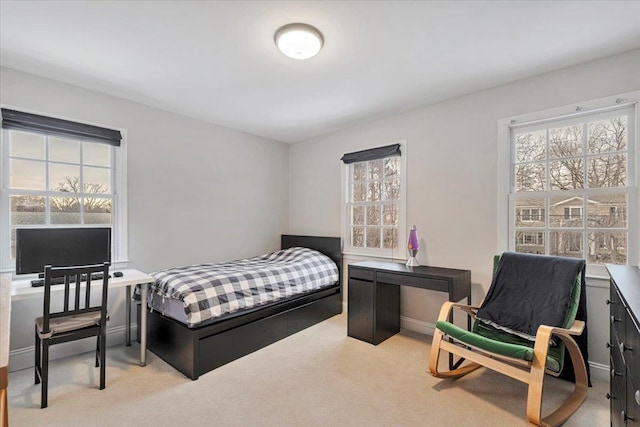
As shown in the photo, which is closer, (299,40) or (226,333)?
(299,40)

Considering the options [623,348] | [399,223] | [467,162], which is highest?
[467,162]

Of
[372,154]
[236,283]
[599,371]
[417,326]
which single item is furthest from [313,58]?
[599,371]

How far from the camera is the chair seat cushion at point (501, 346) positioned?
1823 millimetres

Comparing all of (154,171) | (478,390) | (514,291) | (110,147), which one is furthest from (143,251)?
(514,291)

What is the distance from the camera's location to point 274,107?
3340 millimetres

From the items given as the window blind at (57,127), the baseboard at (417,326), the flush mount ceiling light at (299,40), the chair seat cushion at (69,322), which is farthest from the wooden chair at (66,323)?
the baseboard at (417,326)

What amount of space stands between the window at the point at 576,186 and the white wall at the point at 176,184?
3074 millimetres

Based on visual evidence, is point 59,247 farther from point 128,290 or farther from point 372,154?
point 372,154

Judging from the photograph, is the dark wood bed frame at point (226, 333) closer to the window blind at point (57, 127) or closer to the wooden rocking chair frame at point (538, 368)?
the wooden rocking chair frame at point (538, 368)

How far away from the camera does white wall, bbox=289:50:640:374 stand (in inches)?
92.9

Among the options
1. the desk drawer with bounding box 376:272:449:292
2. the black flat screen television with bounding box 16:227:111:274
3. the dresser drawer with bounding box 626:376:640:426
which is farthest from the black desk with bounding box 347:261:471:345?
the black flat screen television with bounding box 16:227:111:274

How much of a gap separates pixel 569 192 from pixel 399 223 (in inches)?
61.3

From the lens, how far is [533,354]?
6.00ft

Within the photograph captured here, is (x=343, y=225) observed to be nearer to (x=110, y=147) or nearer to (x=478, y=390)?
(x=478, y=390)
